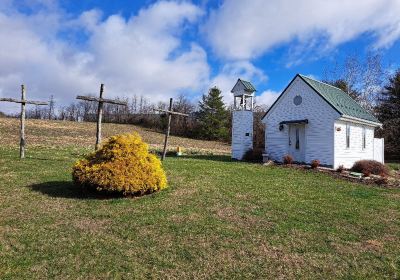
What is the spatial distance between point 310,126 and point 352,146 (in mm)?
3179

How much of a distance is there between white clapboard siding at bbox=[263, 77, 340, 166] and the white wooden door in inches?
12.5

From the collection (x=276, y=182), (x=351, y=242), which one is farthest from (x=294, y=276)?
(x=276, y=182)

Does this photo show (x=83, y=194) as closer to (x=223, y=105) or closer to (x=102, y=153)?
(x=102, y=153)

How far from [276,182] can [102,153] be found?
694cm

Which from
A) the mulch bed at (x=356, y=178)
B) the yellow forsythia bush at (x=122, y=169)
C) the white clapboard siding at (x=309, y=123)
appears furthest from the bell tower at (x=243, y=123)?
the yellow forsythia bush at (x=122, y=169)

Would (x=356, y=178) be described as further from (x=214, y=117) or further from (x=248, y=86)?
(x=214, y=117)

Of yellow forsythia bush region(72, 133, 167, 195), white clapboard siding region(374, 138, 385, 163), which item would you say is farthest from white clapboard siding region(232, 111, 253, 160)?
yellow forsythia bush region(72, 133, 167, 195)

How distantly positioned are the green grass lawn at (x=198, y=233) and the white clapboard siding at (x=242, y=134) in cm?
1176

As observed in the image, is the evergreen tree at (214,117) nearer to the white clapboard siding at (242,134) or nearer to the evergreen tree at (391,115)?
the evergreen tree at (391,115)

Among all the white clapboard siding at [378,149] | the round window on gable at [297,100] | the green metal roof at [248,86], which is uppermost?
the green metal roof at [248,86]

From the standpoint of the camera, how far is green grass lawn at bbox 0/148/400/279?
5.74m

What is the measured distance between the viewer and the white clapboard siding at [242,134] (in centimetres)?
2425

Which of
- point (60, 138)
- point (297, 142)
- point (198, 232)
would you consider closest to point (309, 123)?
point (297, 142)

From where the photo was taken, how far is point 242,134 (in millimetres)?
24375
